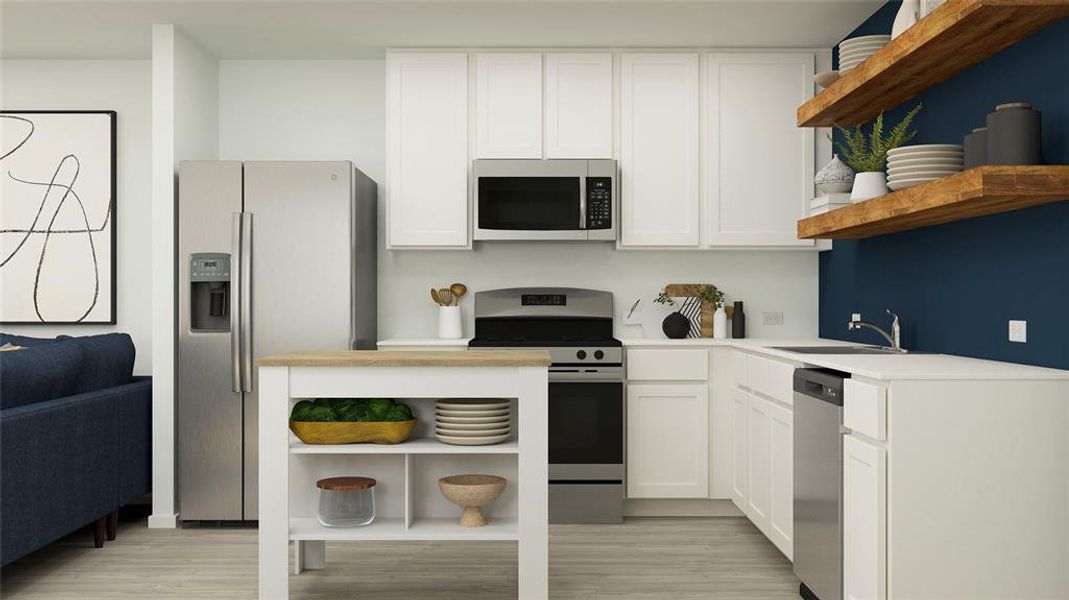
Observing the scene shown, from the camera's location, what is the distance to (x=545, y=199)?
15.1ft

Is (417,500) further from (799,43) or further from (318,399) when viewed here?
(799,43)

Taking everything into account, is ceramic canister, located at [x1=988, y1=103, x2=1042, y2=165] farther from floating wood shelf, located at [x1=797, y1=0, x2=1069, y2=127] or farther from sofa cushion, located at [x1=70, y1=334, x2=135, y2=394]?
sofa cushion, located at [x1=70, y1=334, x2=135, y2=394]

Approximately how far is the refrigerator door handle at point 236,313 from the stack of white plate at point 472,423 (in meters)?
1.75

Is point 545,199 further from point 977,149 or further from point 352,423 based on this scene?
point 977,149

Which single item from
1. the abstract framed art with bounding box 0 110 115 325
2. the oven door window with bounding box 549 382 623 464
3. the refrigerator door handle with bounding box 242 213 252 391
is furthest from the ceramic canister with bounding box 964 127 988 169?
the abstract framed art with bounding box 0 110 115 325

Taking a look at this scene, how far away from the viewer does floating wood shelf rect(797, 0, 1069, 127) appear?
8.31ft

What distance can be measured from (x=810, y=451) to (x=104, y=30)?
13.2 feet

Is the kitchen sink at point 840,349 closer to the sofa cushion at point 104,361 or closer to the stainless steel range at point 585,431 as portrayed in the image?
the stainless steel range at point 585,431

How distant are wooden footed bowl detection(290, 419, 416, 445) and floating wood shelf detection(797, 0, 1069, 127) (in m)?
2.14

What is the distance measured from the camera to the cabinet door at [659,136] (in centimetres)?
466

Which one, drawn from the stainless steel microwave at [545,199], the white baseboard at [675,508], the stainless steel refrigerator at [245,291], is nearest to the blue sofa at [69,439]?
the stainless steel refrigerator at [245,291]

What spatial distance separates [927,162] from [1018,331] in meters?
0.66

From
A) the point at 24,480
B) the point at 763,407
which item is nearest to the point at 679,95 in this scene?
the point at 763,407

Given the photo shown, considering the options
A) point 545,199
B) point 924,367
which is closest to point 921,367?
point 924,367
